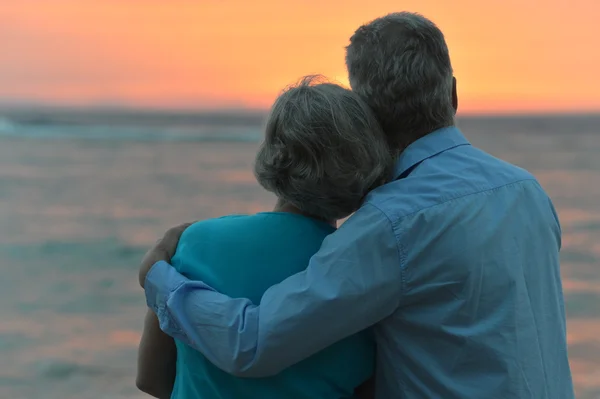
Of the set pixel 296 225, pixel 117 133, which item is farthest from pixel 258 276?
pixel 117 133

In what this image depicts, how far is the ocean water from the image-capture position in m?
4.91

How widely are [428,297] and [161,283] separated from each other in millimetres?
572

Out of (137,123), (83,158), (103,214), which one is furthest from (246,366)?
(137,123)

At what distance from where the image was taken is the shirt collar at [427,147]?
1560mm

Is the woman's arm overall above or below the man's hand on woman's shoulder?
below

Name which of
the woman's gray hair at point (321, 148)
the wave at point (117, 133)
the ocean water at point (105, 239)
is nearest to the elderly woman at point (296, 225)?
the woman's gray hair at point (321, 148)

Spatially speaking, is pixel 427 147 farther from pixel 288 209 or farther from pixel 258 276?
pixel 258 276

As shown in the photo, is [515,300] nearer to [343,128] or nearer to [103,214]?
[343,128]

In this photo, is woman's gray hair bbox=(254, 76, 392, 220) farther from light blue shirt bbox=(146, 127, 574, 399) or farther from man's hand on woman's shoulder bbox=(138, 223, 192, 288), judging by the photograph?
man's hand on woman's shoulder bbox=(138, 223, 192, 288)

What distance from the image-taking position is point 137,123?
35.1m

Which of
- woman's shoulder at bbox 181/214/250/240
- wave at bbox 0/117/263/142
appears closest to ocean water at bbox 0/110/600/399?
woman's shoulder at bbox 181/214/250/240

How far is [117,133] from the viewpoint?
27.6 m

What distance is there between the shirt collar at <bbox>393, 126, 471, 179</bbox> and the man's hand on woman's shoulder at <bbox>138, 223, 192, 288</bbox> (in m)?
0.51

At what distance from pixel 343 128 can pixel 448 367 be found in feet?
1.78
